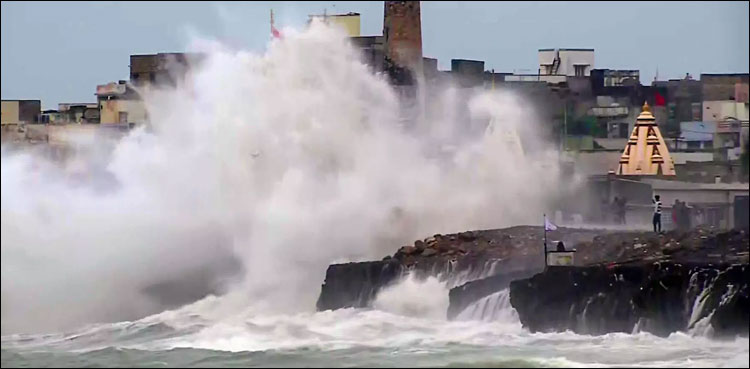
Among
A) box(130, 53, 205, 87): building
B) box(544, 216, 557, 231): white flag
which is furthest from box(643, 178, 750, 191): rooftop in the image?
box(130, 53, 205, 87): building

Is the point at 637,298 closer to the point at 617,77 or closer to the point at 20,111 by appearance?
the point at 617,77

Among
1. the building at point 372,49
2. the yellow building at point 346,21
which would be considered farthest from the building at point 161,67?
the building at point 372,49

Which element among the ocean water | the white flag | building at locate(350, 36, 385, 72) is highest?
building at locate(350, 36, 385, 72)

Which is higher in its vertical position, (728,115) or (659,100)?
(659,100)

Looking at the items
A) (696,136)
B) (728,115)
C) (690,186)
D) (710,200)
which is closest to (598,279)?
(710,200)

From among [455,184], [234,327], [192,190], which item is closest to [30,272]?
[234,327]

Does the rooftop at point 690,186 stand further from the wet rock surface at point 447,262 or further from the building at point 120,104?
the building at point 120,104

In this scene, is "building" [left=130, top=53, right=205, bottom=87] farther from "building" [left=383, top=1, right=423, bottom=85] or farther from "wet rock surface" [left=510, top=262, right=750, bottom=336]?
"wet rock surface" [left=510, top=262, right=750, bottom=336]
